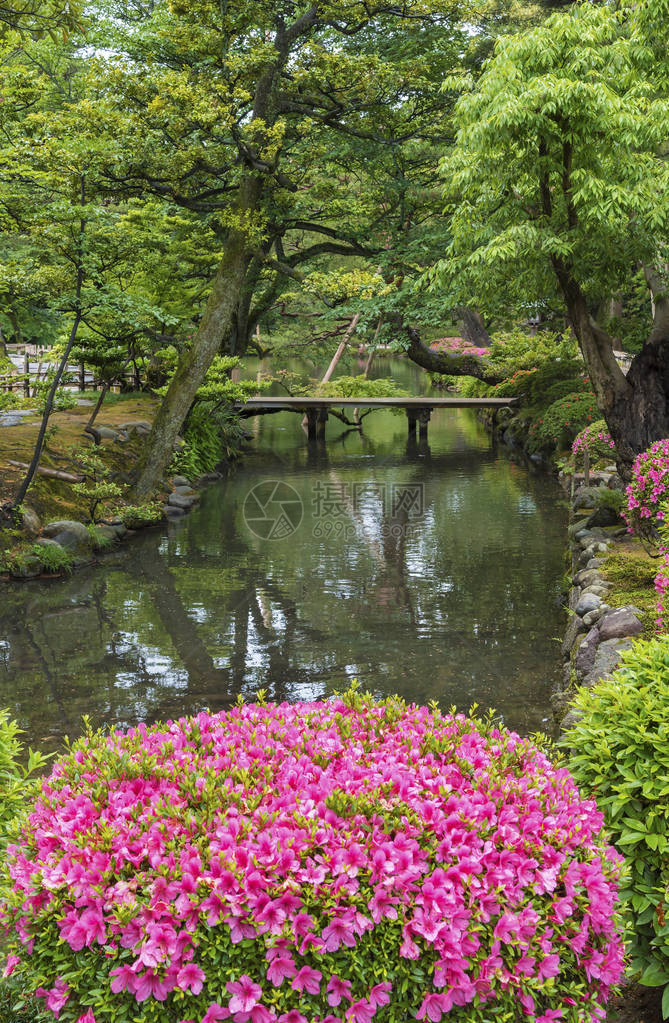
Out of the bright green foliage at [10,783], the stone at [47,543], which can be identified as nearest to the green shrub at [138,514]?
the stone at [47,543]

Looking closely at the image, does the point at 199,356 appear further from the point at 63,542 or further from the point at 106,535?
the point at 63,542

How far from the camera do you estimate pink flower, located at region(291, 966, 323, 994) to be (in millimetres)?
→ 1938

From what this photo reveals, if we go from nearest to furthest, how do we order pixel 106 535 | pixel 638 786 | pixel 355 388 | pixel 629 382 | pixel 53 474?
pixel 638 786, pixel 629 382, pixel 106 535, pixel 53 474, pixel 355 388

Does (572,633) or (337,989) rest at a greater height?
(337,989)

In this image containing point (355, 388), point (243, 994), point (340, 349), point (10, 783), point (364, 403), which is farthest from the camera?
point (340, 349)

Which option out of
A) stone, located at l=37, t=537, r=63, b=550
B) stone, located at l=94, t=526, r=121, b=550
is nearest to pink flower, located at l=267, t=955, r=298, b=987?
stone, located at l=37, t=537, r=63, b=550

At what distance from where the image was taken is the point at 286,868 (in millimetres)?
2043

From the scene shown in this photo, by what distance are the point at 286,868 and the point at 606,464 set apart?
1266 centimetres

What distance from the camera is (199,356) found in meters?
13.2

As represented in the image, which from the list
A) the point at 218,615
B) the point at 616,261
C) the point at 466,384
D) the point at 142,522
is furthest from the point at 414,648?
the point at 466,384

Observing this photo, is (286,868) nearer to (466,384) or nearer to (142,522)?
(142,522)

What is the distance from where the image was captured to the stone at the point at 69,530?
1057cm

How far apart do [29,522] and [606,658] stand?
309 inches

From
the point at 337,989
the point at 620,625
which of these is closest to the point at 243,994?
the point at 337,989
